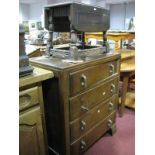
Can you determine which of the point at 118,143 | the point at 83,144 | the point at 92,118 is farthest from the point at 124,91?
the point at 83,144

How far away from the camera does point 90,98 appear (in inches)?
51.2

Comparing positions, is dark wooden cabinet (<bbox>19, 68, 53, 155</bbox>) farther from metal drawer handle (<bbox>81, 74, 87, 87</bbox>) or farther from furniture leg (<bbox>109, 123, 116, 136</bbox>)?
furniture leg (<bbox>109, 123, 116, 136</bbox>)

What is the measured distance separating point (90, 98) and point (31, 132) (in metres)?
0.50

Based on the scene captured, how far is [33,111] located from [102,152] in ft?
2.96

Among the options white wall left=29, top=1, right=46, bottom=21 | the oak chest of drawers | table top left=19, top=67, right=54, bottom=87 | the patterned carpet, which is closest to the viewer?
table top left=19, top=67, right=54, bottom=87

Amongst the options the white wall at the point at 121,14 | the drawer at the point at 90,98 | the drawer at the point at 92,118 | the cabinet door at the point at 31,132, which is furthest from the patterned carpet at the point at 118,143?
the white wall at the point at 121,14

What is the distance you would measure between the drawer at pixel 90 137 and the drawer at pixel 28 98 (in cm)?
51

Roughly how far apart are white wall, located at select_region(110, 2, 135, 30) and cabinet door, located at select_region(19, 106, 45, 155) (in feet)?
26.5

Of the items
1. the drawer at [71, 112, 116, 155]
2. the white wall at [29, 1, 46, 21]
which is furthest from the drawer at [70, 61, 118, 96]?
the white wall at [29, 1, 46, 21]

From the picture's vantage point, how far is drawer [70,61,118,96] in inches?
43.6

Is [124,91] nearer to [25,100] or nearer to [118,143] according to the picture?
[118,143]

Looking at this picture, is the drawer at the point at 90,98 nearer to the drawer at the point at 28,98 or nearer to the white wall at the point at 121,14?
the drawer at the point at 28,98
